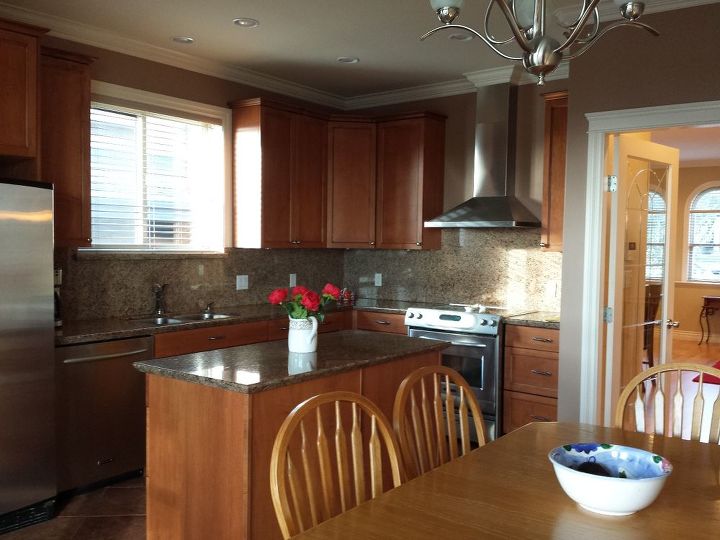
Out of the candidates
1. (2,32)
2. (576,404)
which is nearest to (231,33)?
(2,32)

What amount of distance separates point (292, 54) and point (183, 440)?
2906 millimetres

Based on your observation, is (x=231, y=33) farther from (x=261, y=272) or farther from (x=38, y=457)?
(x=38, y=457)

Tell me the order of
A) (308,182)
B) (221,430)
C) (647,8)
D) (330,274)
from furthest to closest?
(330,274) < (308,182) < (647,8) < (221,430)

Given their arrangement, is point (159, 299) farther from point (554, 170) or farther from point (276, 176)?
point (554, 170)

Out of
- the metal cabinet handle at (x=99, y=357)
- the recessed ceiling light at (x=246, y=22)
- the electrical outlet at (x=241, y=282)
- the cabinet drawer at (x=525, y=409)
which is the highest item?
the recessed ceiling light at (x=246, y=22)

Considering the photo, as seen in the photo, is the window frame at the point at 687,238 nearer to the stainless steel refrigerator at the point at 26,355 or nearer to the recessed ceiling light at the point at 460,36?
the recessed ceiling light at the point at 460,36

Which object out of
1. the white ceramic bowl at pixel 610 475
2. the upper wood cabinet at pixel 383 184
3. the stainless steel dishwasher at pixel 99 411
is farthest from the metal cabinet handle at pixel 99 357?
the white ceramic bowl at pixel 610 475

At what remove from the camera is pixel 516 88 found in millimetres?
5012

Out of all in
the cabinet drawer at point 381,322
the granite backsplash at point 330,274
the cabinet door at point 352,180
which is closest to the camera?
the granite backsplash at point 330,274

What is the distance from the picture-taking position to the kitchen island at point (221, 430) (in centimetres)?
239

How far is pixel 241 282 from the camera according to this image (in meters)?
5.17

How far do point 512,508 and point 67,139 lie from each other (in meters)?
3.21

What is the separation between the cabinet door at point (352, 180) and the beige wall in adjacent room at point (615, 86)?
1944mm

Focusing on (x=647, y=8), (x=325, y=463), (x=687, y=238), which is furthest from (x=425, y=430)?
(x=687, y=238)
